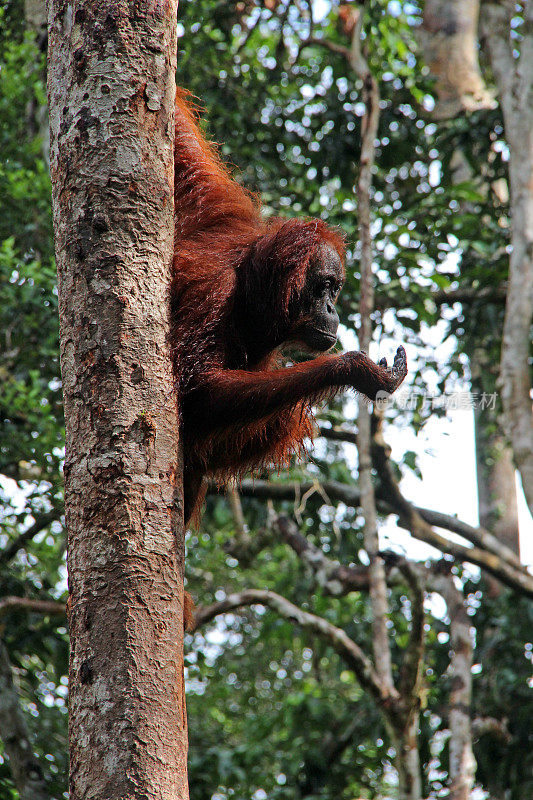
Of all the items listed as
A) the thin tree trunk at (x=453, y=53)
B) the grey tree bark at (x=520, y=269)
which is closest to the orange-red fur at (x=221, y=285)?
the grey tree bark at (x=520, y=269)

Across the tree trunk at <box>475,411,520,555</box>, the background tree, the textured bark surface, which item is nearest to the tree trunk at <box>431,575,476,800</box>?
the background tree

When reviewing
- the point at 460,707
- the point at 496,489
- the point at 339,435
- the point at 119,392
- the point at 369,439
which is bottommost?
the point at 119,392

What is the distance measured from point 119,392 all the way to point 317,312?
4.03 feet

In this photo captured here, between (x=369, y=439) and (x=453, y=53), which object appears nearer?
(x=369, y=439)

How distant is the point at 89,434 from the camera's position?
165 cm

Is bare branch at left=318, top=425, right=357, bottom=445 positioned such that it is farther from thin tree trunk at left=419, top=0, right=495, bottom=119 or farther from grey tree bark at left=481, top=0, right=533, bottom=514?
thin tree trunk at left=419, top=0, right=495, bottom=119

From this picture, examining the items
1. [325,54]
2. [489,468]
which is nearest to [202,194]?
[325,54]

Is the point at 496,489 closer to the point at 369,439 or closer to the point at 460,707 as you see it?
the point at 460,707

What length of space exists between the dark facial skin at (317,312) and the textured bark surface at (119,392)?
958mm

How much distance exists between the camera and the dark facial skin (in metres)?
2.77

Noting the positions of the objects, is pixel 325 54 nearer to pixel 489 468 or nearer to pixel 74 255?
pixel 489 468

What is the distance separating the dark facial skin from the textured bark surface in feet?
3.14

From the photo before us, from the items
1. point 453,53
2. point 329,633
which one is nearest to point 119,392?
point 329,633

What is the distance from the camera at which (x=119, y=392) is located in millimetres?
1675
